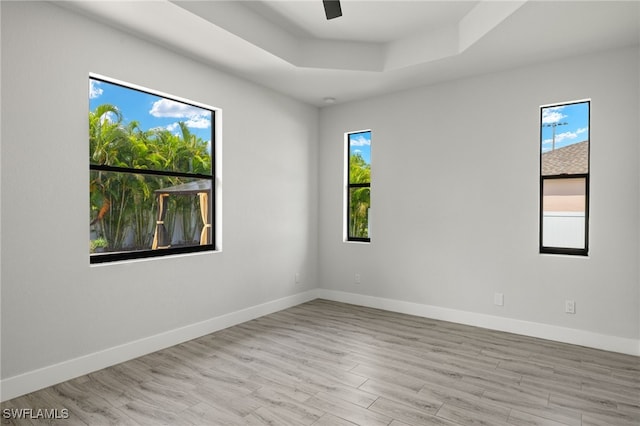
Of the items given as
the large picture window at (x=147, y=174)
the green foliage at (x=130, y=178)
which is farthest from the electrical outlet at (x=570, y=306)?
the green foliage at (x=130, y=178)

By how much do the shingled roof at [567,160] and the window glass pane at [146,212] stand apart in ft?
11.5

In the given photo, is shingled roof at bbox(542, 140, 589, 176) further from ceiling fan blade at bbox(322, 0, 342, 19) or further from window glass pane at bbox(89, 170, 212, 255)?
window glass pane at bbox(89, 170, 212, 255)

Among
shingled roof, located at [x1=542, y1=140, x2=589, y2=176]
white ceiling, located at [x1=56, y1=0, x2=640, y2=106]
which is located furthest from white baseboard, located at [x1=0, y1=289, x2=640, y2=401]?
white ceiling, located at [x1=56, y1=0, x2=640, y2=106]

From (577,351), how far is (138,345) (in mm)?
3884

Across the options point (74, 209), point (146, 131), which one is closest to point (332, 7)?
point (146, 131)

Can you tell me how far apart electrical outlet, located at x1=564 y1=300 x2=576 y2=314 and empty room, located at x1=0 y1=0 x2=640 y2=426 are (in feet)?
0.05

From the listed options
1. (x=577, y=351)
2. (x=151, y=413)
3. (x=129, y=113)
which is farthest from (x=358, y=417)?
(x=129, y=113)

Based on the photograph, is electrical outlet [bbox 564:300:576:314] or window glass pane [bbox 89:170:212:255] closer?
window glass pane [bbox 89:170:212:255]

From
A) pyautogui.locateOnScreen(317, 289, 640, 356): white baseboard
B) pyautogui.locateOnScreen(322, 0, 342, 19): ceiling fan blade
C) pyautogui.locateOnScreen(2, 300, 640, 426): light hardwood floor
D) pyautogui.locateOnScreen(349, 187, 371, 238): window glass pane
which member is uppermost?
pyautogui.locateOnScreen(322, 0, 342, 19): ceiling fan blade

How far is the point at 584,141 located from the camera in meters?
3.59

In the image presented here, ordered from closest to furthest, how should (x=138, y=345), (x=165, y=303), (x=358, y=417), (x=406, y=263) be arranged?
1. (x=358, y=417)
2. (x=138, y=345)
3. (x=165, y=303)
4. (x=406, y=263)

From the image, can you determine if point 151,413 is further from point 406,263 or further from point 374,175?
point 374,175

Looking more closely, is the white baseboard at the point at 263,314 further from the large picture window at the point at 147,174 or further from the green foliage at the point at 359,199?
the green foliage at the point at 359,199

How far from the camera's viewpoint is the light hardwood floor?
90.7 inches
